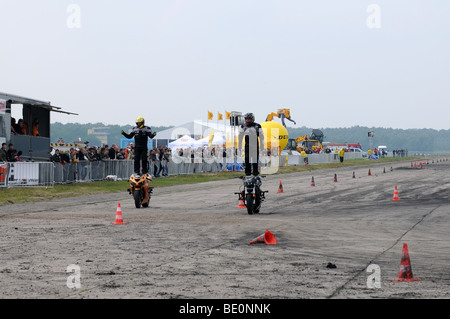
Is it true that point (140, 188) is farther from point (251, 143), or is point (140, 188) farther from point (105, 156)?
point (105, 156)

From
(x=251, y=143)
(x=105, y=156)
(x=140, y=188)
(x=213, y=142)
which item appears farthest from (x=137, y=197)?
(x=213, y=142)

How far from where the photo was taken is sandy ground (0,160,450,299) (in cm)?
731

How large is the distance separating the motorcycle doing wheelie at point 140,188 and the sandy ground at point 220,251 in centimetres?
42

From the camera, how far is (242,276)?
26.6ft

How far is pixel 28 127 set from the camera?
3031cm

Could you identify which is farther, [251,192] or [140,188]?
[140,188]

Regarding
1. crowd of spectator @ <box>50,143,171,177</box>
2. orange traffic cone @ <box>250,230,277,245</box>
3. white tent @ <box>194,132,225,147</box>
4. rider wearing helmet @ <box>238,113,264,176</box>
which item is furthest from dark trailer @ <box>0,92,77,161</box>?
white tent @ <box>194,132,225,147</box>

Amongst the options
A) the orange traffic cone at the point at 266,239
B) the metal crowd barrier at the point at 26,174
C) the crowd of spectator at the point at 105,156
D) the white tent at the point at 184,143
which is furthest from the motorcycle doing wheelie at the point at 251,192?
the white tent at the point at 184,143

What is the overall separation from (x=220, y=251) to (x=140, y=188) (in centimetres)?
932

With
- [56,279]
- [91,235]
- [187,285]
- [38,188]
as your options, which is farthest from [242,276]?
[38,188]

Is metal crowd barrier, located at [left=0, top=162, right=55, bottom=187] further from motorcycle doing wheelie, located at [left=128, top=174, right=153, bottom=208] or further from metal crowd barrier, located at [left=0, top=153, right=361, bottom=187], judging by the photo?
motorcycle doing wheelie, located at [left=128, top=174, right=153, bottom=208]

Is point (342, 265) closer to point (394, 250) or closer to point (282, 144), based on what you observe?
point (394, 250)

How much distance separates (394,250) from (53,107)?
23426mm

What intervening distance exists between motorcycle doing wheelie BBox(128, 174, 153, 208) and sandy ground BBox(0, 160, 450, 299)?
422 millimetres
